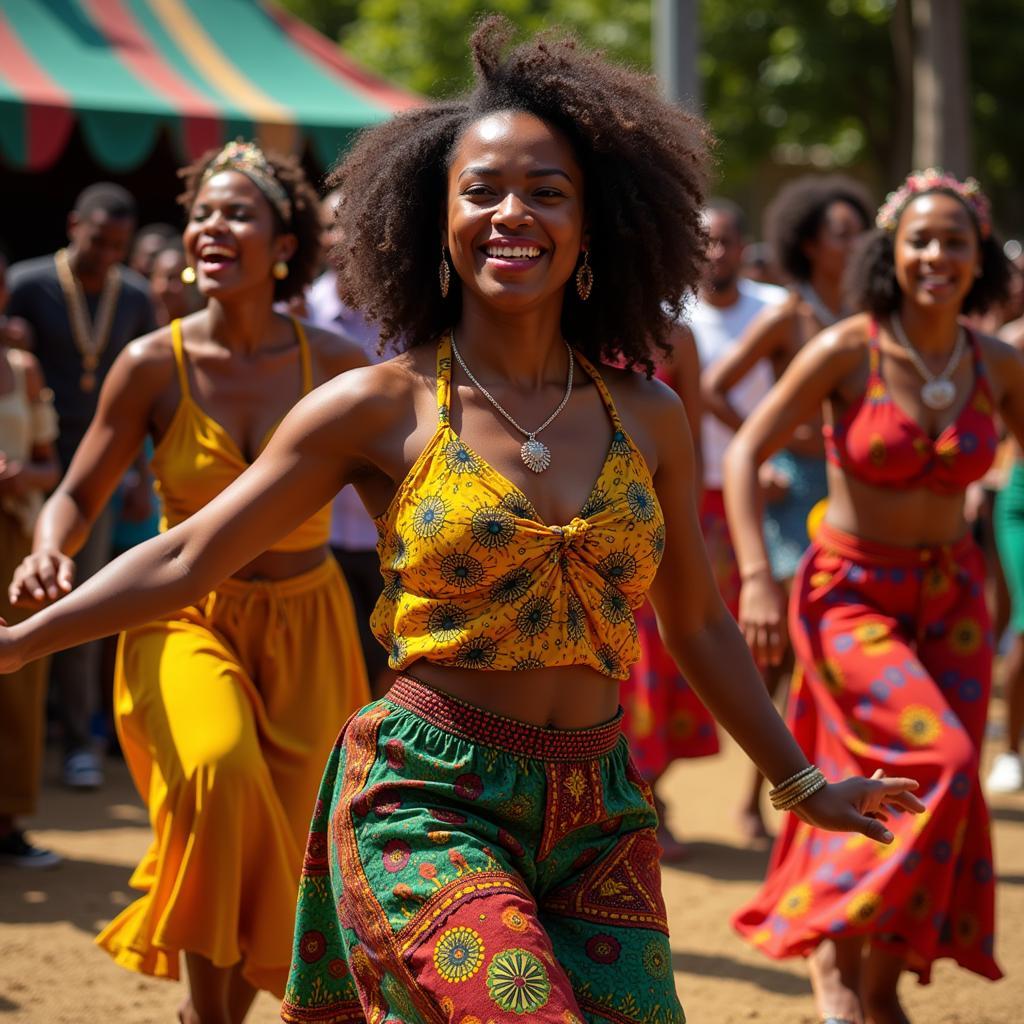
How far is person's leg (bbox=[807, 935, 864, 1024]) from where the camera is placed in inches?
188

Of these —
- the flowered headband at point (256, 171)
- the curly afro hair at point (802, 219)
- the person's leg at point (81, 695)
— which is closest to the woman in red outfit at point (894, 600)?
the flowered headband at point (256, 171)

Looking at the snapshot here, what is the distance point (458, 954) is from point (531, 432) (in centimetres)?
96

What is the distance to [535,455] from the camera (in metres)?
3.18

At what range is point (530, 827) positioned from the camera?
9.98 ft

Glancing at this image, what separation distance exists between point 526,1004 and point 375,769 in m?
0.55

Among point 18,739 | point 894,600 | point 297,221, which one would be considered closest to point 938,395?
point 894,600

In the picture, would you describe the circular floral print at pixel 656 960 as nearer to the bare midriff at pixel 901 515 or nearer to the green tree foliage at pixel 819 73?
the bare midriff at pixel 901 515

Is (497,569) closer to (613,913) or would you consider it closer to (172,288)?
(613,913)

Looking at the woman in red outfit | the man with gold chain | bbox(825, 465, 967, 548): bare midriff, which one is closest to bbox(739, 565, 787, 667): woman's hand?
the woman in red outfit

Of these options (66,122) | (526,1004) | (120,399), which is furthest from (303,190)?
(66,122)

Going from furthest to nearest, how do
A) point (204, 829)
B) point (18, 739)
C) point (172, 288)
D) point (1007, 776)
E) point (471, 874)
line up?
point (172, 288) → point (1007, 776) → point (18, 739) → point (204, 829) → point (471, 874)

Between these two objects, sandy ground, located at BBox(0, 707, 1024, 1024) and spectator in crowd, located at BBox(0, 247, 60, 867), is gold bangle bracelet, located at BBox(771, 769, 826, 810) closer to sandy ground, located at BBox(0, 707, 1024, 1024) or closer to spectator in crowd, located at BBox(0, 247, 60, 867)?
sandy ground, located at BBox(0, 707, 1024, 1024)

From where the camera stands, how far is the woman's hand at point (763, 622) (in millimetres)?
4664

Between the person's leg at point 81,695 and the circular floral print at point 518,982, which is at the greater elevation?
the circular floral print at point 518,982
